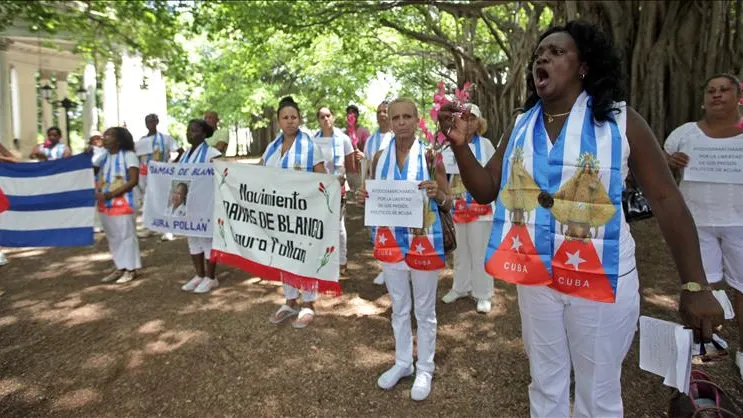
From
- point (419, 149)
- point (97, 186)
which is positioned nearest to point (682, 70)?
point (419, 149)

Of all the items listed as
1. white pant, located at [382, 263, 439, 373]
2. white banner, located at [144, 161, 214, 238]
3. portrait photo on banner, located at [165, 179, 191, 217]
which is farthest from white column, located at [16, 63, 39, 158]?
white pant, located at [382, 263, 439, 373]

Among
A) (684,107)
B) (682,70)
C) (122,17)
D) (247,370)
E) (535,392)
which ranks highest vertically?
(122,17)

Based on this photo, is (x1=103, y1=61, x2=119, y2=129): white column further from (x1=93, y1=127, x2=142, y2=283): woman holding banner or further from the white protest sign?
the white protest sign

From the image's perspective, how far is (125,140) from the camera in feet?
18.6

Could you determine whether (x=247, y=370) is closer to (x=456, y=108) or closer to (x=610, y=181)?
(x=456, y=108)

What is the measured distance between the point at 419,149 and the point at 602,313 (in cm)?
166

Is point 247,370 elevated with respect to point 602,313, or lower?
lower

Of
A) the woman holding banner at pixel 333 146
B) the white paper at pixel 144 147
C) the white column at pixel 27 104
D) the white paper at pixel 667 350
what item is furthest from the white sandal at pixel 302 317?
the white column at pixel 27 104

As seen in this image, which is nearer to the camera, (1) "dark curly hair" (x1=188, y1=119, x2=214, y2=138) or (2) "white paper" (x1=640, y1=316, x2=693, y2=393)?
(2) "white paper" (x1=640, y1=316, x2=693, y2=393)

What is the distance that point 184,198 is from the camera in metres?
5.33

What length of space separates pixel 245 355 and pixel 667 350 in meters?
3.07

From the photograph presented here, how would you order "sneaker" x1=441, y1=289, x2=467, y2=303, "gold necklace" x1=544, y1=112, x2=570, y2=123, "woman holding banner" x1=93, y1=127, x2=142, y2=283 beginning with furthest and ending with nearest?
"woman holding banner" x1=93, y1=127, x2=142, y2=283 < "sneaker" x1=441, y1=289, x2=467, y2=303 < "gold necklace" x1=544, y1=112, x2=570, y2=123

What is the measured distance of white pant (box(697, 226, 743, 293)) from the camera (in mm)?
3367

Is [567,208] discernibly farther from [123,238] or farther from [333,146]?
[123,238]
